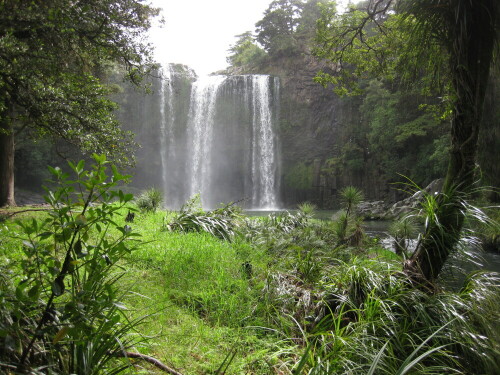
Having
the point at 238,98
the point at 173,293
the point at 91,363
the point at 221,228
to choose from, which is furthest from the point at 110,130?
the point at 238,98

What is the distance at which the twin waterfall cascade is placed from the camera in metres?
30.5

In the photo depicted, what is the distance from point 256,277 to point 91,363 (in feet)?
9.43

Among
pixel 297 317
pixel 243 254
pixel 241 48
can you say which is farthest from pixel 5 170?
pixel 241 48

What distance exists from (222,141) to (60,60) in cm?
2504

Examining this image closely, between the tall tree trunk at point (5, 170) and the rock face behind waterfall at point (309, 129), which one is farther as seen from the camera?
the rock face behind waterfall at point (309, 129)

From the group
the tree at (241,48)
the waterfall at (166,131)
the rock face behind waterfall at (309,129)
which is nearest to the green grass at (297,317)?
the rock face behind waterfall at (309,129)

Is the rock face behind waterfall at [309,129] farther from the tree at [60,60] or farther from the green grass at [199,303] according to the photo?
the green grass at [199,303]

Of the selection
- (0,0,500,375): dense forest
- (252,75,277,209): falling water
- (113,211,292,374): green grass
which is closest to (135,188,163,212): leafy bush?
(0,0,500,375): dense forest

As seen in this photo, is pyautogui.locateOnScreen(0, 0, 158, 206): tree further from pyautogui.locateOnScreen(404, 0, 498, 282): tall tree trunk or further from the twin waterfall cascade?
the twin waterfall cascade

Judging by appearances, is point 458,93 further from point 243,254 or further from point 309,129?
point 309,129

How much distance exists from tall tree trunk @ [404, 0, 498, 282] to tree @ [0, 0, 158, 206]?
4.87 metres

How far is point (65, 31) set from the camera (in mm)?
5906

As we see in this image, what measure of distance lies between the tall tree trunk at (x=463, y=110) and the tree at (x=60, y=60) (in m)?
4.87

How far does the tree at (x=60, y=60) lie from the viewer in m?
5.88
